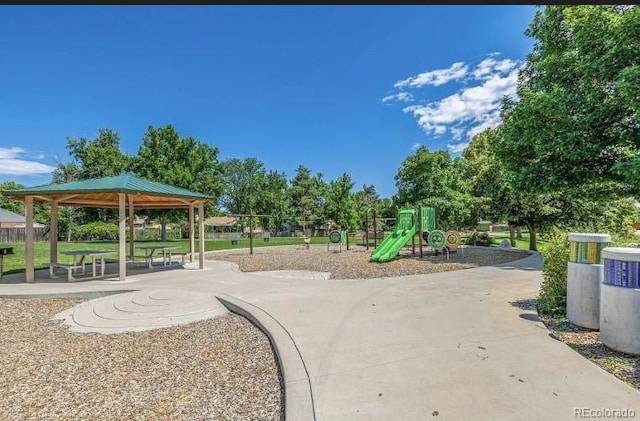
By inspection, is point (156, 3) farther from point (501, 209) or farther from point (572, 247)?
point (501, 209)

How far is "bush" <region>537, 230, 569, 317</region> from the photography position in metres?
5.34

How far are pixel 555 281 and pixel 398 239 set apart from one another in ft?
25.5

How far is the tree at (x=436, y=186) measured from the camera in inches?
818

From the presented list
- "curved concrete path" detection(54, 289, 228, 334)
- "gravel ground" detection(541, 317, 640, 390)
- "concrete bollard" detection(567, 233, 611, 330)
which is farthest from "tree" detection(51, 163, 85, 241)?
"concrete bollard" detection(567, 233, 611, 330)

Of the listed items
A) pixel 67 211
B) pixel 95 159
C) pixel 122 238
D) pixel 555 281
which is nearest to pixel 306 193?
pixel 95 159

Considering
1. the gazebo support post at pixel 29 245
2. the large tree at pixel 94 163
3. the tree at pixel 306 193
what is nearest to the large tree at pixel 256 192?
the tree at pixel 306 193

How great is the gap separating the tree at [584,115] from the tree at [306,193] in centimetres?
4028

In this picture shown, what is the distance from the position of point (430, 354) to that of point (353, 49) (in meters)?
12.8

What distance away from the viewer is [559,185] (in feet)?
30.7

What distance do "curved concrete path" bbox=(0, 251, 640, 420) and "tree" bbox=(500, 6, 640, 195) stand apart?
13.3ft

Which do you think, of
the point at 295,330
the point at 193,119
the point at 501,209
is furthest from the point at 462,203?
the point at 193,119

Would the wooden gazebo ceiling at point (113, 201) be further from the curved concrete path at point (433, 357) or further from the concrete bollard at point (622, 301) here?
the concrete bollard at point (622, 301)

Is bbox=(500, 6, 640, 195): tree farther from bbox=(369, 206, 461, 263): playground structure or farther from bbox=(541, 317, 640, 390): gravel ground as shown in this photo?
bbox=(541, 317, 640, 390): gravel ground

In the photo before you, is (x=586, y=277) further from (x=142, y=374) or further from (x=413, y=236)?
(x=413, y=236)
